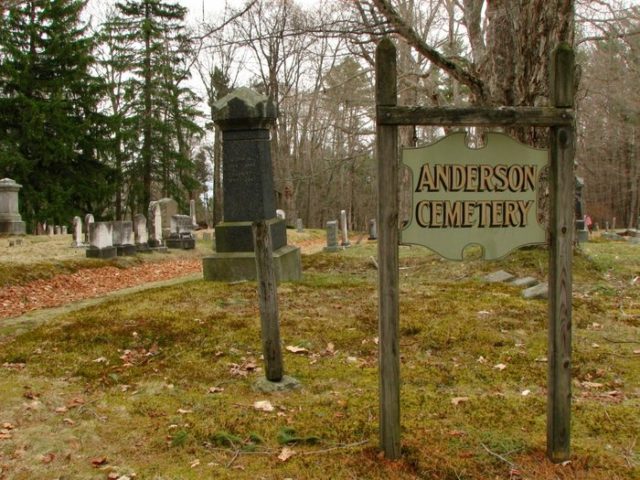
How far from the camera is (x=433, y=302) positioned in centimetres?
726

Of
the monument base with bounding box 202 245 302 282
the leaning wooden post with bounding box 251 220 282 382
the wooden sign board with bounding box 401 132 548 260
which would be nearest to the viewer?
the wooden sign board with bounding box 401 132 548 260

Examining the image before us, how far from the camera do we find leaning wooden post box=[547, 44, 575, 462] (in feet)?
10.1

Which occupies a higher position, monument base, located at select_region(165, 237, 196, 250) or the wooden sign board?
the wooden sign board

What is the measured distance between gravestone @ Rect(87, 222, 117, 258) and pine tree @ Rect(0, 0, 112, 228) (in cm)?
1542

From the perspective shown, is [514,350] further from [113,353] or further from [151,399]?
[113,353]

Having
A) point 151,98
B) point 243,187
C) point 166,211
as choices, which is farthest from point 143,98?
point 243,187

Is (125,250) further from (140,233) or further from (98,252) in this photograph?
(98,252)

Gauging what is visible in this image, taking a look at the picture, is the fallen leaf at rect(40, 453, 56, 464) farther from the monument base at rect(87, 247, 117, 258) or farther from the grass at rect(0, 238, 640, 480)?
the monument base at rect(87, 247, 117, 258)

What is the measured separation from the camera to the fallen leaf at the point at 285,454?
3.28 m

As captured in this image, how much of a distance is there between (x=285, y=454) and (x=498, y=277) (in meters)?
6.30

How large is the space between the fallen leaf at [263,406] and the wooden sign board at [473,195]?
1.74 meters

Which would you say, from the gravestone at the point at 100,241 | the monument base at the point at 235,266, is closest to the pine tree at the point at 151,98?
the gravestone at the point at 100,241

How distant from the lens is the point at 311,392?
172 inches

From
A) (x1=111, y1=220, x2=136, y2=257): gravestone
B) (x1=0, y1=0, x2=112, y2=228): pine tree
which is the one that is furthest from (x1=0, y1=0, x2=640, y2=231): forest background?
(x1=111, y1=220, x2=136, y2=257): gravestone
